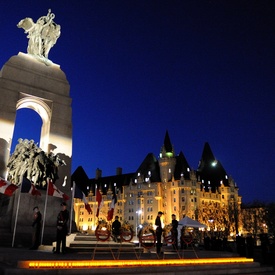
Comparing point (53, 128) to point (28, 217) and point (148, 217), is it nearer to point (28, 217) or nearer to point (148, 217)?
point (28, 217)

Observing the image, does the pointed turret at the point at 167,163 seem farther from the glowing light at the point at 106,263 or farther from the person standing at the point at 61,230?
the person standing at the point at 61,230

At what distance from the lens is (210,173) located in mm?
97625

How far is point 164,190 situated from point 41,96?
6815 cm

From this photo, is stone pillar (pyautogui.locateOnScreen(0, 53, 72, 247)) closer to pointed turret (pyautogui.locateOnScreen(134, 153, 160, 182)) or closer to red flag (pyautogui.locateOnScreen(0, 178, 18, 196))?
red flag (pyautogui.locateOnScreen(0, 178, 18, 196))

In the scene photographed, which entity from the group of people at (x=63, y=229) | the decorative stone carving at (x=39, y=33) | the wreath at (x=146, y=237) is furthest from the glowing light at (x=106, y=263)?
the decorative stone carving at (x=39, y=33)

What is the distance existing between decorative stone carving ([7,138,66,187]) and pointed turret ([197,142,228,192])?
76128 mm

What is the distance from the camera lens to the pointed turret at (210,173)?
93750mm

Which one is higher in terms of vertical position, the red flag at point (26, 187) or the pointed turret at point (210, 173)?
the pointed turret at point (210, 173)

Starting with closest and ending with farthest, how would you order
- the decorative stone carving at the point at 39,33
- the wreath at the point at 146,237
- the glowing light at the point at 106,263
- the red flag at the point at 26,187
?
the glowing light at the point at 106,263 < the wreath at the point at 146,237 < the red flag at the point at 26,187 < the decorative stone carving at the point at 39,33

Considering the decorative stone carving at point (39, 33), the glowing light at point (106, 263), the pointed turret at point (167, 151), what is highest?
the pointed turret at point (167, 151)

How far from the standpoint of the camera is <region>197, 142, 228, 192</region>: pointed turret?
93.8 metres

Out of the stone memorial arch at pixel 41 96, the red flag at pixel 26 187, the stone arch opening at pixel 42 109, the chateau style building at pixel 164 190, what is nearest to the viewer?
the red flag at pixel 26 187

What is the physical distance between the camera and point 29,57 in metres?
25.0

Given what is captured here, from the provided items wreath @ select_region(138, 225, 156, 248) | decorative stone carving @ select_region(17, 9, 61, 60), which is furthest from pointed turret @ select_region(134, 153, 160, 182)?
wreath @ select_region(138, 225, 156, 248)
